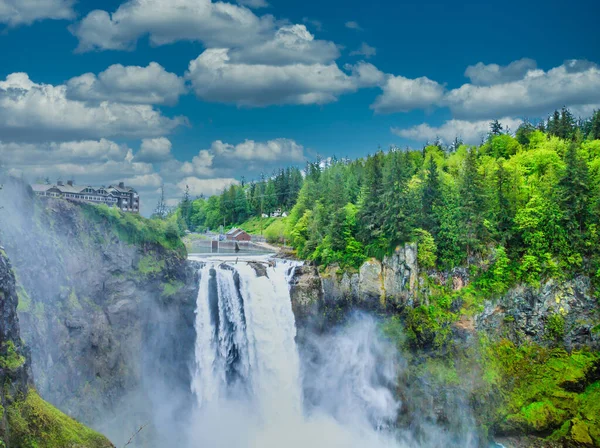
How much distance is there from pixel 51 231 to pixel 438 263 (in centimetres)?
3359

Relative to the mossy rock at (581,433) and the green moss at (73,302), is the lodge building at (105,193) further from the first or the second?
the mossy rock at (581,433)

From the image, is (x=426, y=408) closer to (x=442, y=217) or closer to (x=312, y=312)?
(x=312, y=312)

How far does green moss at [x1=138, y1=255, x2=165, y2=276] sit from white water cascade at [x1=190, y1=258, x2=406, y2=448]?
3858mm

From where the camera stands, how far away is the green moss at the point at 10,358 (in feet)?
82.9

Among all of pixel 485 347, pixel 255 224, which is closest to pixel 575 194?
pixel 485 347

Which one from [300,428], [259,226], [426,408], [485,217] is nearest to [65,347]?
[300,428]

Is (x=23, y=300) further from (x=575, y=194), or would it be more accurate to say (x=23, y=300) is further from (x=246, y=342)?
(x=575, y=194)

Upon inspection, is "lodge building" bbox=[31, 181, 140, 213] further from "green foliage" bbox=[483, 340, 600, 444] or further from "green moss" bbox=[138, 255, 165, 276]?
"green foliage" bbox=[483, 340, 600, 444]

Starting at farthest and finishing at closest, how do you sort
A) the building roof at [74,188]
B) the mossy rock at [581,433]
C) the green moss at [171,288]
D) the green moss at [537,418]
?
the building roof at [74,188]
the green moss at [171,288]
the green moss at [537,418]
the mossy rock at [581,433]

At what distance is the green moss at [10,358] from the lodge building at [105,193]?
2462 centimetres

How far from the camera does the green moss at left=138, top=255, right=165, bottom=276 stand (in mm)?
43969

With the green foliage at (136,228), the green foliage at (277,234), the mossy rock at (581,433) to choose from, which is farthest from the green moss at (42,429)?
the green foliage at (277,234)

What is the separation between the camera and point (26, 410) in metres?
25.6

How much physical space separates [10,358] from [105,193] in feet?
95.6
